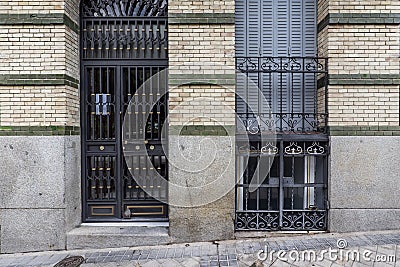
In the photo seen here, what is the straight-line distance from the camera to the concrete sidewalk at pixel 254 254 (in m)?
4.33

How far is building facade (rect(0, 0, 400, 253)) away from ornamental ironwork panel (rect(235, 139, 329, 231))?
0.9 inches

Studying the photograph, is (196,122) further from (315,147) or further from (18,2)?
(18,2)

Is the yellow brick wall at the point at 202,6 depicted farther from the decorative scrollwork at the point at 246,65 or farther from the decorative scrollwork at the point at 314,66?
the decorative scrollwork at the point at 314,66

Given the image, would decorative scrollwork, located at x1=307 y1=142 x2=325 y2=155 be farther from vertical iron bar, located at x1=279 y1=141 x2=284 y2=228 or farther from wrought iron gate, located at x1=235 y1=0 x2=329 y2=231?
vertical iron bar, located at x1=279 y1=141 x2=284 y2=228

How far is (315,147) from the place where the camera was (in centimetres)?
515

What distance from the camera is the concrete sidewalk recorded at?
4.33m

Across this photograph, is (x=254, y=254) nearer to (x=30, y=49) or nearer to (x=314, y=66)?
(x=314, y=66)

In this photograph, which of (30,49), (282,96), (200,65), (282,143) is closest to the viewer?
(30,49)

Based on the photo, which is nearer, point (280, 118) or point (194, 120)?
point (194, 120)

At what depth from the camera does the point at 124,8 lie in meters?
5.34

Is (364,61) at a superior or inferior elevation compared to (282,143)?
superior

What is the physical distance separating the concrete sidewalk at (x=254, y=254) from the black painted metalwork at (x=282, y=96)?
179cm

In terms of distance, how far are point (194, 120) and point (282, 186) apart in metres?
1.83

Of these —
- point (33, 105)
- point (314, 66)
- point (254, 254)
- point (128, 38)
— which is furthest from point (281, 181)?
point (33, 105)
